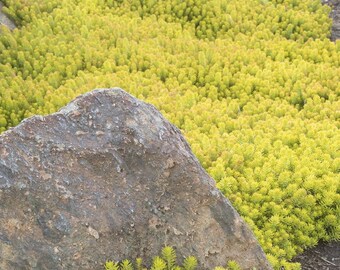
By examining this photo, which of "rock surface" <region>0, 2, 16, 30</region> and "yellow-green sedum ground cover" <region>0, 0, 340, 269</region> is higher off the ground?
"yellow-green sedum ground cover" <region>0, 0, 340, 269</region>

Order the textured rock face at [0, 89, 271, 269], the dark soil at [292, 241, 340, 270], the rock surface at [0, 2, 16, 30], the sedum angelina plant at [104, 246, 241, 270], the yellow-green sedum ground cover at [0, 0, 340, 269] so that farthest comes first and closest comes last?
1. the rock surface at [0, 2, 16, 30]
2. the yellow-green sedum ground cover at [0, 0, 340, 269]
3. the dark soil at [292, 241, 340, 270]
4. the sedum angelina plant at [104, 246, 241, 270]
5. the textured rock face at [0, 89, 271, 269]

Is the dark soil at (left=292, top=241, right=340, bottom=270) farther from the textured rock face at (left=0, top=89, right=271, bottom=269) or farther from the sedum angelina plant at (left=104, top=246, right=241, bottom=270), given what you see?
the sedum angelina plant at (left=104, top=246, right=241, bottom=270)

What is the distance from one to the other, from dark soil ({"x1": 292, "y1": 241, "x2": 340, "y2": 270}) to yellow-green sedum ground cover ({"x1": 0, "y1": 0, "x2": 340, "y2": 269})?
10cm

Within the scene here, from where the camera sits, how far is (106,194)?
11.4 ft

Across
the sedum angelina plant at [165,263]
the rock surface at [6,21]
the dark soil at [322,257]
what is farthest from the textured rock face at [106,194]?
the rock surface at [6,21]

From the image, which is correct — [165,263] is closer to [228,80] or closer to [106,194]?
[106,194]

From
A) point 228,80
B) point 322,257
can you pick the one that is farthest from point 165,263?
point 228,80

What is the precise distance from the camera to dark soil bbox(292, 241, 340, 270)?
488 centimetres

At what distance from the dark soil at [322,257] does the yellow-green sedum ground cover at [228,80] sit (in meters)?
0.10

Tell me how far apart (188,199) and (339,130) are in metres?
3.02

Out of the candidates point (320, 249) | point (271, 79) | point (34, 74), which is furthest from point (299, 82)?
point (34, 74)

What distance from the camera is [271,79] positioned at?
755 centimetres

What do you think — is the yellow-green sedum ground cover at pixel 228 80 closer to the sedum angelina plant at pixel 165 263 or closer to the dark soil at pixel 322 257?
the dark soil at pixel 322 257

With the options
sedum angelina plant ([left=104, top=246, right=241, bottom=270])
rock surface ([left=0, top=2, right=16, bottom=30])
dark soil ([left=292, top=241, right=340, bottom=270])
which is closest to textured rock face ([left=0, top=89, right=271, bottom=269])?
sedum angelina plant ([left=104, top=246, right=241, bottom=270])
